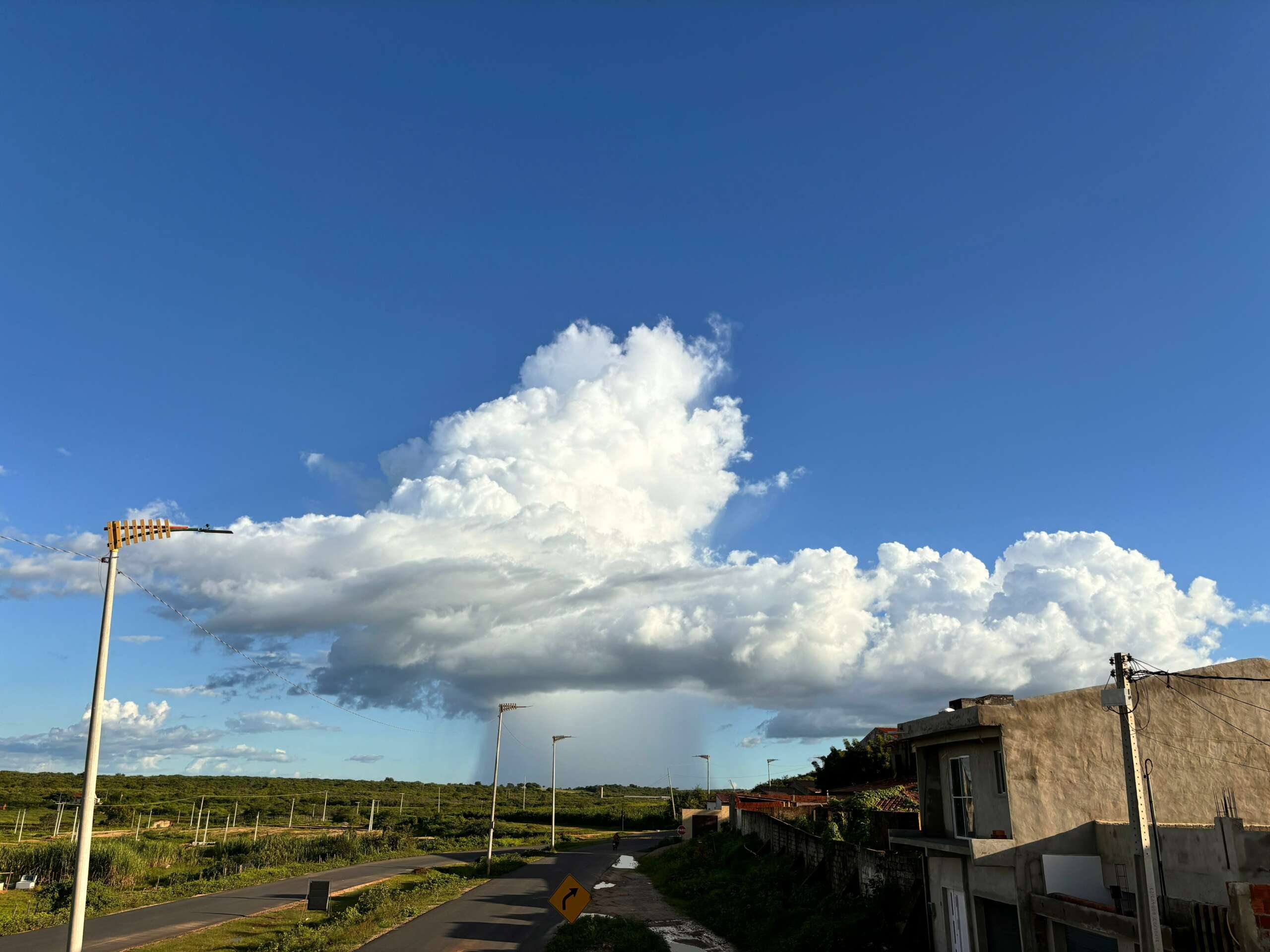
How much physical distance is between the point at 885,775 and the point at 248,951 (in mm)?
39214

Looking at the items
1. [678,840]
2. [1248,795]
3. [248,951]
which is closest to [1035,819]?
[1248,795]

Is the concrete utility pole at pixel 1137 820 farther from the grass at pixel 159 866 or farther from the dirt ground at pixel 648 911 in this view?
the grass at pixel 159 866

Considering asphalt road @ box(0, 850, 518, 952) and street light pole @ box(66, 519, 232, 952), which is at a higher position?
street light pole @ box(66, 519, 232, 952)

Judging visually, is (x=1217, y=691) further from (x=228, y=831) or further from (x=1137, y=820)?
(x=228, y=831)

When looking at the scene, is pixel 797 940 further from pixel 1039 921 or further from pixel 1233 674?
pixel 1233 674

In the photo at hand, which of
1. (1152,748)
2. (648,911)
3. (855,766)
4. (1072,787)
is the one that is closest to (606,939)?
(648,911)

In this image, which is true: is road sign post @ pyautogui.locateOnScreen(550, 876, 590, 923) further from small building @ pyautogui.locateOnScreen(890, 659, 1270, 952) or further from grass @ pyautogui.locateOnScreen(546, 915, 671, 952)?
small building @ pyautogui.locateOnScreen(890, 659, 1270, 952)

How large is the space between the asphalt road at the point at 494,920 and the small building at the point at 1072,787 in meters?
15.3

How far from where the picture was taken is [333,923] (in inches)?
1256

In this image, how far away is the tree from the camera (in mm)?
54938

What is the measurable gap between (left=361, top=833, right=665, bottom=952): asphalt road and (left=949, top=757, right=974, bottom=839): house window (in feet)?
47.3

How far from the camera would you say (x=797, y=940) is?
25.9 meters

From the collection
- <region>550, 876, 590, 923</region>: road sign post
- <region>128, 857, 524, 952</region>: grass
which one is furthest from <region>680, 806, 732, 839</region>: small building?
<region>550, 876, 590, 923</region>: road sign post

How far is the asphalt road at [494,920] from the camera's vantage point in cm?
2861
